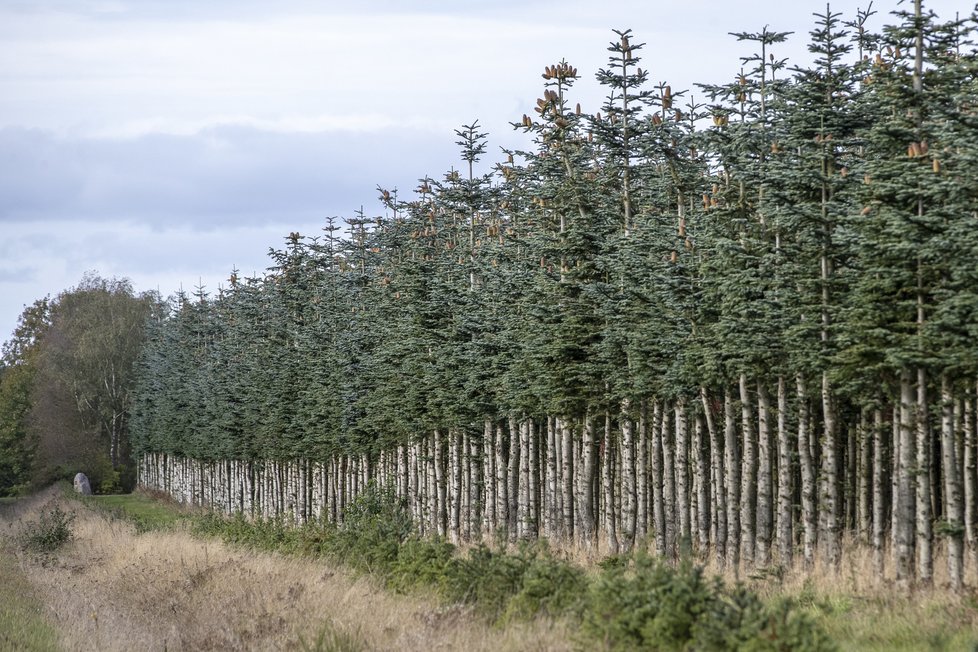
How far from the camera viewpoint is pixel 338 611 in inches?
700

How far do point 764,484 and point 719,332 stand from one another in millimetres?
3335

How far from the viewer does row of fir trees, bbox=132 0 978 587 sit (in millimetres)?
20422

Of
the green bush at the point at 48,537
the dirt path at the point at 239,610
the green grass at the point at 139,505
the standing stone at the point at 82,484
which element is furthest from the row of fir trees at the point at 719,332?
the standing stone at the point at 82,484

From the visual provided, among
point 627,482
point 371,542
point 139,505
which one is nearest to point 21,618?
point 371,542

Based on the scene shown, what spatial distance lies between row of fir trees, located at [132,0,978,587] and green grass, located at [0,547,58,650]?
26.0ft

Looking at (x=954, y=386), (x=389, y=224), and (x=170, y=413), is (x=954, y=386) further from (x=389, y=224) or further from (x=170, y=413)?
(x=170, y=413)

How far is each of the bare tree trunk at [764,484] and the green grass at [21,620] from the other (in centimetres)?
1361

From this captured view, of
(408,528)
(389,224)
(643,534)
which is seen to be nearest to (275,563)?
(408,528)

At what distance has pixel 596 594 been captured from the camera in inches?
544

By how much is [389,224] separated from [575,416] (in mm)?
29402

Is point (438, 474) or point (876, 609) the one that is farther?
point (438, 474)

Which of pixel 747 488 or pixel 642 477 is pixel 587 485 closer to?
pixel 642 477

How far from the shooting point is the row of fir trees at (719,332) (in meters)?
20.4

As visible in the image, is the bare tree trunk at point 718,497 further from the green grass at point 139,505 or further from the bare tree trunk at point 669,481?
the green grass at point 139,505
